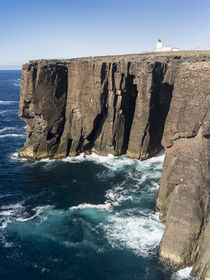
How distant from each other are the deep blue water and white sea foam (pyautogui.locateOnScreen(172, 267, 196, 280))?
134 mm

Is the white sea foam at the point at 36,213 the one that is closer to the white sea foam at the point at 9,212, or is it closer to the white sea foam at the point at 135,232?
the white sea foam at the point at 9,212

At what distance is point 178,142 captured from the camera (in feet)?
102

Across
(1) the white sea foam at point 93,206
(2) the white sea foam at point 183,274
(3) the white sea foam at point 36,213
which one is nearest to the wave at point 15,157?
(3) the white sea foam at point 36,213

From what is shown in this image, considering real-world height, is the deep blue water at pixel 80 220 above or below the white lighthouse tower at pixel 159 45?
below

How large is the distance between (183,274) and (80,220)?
14.8 metres

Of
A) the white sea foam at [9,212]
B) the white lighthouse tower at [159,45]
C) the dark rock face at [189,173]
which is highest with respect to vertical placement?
the white lighthouse tower at [159,45]

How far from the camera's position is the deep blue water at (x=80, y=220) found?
27.4 m

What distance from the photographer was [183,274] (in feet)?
84.4

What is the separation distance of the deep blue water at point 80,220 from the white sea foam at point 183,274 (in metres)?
0.13

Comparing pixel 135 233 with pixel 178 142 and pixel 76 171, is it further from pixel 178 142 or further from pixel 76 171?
pixel 76 171

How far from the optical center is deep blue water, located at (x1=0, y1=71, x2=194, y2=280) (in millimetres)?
27422

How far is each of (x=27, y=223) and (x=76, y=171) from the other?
55.3ft

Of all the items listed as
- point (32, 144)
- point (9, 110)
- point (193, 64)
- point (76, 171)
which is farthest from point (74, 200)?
point (9, 110)

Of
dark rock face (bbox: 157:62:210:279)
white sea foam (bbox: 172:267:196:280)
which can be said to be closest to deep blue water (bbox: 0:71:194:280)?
white sea foam (bbox: 172:267:196:280)
